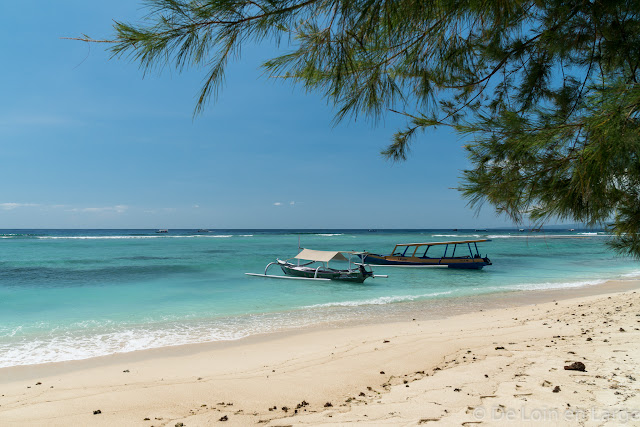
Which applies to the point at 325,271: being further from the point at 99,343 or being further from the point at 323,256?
the point at 99,343

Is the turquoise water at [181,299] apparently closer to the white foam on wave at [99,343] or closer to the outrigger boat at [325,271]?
the white foam on wave at [99,343]

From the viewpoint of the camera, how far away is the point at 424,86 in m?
3.69

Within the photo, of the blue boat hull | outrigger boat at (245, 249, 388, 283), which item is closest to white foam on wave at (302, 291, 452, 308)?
outrigger boat at (245, 249, 388, 283)

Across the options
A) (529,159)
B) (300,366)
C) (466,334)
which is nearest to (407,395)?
(300,366)

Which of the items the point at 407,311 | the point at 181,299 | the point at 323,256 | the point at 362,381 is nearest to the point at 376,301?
the point at 407,311

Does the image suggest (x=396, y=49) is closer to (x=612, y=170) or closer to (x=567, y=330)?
(x=612, y=170)

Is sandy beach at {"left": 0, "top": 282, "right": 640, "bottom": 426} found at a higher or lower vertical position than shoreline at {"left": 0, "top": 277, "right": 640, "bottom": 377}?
higher

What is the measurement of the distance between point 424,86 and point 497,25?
0.83 meters

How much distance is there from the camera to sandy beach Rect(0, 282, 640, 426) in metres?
3.10

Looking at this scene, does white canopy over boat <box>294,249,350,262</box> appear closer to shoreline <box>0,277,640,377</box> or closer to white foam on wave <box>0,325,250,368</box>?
shoreline <box>0,277,640,377</box>

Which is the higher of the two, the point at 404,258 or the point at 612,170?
the point at 612,170

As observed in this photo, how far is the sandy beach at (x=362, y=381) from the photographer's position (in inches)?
122

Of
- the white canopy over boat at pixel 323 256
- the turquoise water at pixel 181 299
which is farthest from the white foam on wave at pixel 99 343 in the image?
the white canopy over boat at pixel 323 256

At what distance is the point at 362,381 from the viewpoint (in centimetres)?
452
